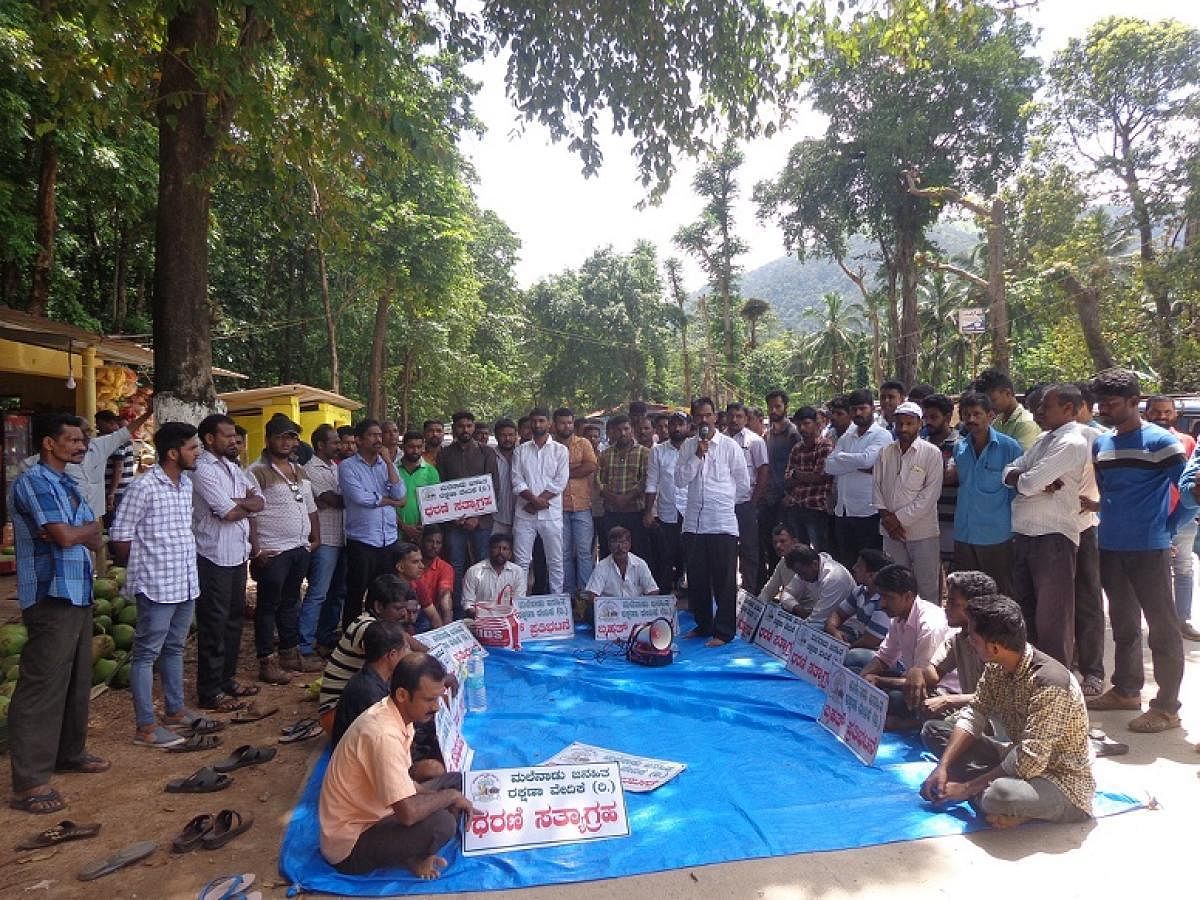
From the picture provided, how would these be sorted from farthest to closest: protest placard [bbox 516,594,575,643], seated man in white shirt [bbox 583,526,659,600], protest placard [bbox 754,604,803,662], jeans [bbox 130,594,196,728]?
1. seated man in white shirt [bbox 583,526,659,600]
2. protest placard [bbox 516,594,575,643]
3. protest placard [bbox 754,604,803,662]
4. jeans [bbox 130,594,196,728]

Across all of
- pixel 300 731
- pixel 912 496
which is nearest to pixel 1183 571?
pixel 912 496

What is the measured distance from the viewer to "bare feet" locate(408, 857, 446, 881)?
3.10 metres

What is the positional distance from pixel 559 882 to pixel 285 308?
71.7 feet

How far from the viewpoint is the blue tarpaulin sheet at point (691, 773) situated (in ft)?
10.5

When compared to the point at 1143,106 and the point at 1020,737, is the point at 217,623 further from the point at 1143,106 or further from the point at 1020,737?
the point at 1143,106

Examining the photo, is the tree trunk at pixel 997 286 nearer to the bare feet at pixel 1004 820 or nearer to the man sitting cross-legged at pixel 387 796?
the bare feet at pixel 1004 820

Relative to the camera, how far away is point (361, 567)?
21.2ft

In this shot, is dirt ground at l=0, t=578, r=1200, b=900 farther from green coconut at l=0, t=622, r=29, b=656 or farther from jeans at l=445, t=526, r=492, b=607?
jeans at l=445, t=526, r=492, b=607

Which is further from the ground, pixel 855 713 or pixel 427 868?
pixel 855 713

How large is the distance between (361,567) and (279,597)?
2.38 ft

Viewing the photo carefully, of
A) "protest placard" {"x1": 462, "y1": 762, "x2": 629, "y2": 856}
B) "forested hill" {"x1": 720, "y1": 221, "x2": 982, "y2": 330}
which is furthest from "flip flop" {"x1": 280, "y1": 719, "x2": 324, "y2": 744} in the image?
"forested hill" {"x1": 720, "y1": 221, "x2": 982, "y2": 330}

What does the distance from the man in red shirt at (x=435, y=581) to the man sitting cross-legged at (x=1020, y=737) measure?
4.14m

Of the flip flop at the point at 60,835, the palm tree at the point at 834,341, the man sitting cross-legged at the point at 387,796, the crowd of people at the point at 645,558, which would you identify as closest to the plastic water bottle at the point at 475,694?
the crowd of people at the point at 645,558

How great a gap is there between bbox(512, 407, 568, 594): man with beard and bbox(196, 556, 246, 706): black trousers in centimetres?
277
